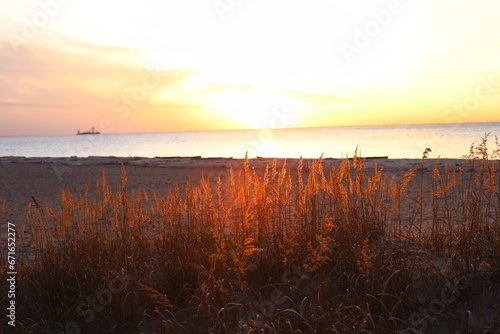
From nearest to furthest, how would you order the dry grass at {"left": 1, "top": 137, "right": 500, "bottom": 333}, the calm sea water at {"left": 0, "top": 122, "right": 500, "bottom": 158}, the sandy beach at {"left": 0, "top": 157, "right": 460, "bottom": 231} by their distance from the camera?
the dry grass at {"left": 1, "top": 137, "right": 500, "bottom": 333}
the sandy beach at {"left": 0, "top": 157, "right": 460, "bottom": 231}
the calm sea water at {"left": 0, "top": 122, "right": 500, "bottom": 158}

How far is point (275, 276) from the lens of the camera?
11.9ft

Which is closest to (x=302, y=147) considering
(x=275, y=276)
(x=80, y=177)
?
(x=80, y=177)

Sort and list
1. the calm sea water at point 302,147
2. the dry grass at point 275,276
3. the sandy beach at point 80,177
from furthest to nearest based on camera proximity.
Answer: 1. the calm sea water at point 302,147
2. the sandy beach at point 80,177
3. the dry grass at point 275,276

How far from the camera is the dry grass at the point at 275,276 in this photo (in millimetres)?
3021

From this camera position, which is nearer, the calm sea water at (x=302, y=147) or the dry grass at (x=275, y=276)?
the dry grass at (x=275, y=276)

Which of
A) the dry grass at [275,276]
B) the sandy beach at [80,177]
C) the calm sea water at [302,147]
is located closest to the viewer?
the dry grass at [275,276]

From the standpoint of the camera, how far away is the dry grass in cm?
302

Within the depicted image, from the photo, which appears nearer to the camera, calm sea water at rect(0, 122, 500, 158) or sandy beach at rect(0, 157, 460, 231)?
sandy beach at rect(0, 157, 460, 231)

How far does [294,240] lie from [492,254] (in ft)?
5.78

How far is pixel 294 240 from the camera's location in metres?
3.83

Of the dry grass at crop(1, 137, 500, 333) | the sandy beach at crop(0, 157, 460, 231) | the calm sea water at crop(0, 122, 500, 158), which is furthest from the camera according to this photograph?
the calm sea water at crop(0, 122, 500, 158)

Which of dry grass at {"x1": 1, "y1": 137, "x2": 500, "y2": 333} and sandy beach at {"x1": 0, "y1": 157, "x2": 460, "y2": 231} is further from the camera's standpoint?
sandy beach at {"x1": 0, "y1": 157, "x2": 460, "y2": 231}

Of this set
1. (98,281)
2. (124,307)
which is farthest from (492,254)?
(98,281)

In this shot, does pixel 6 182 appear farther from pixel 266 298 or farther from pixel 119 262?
pixel 266 298
